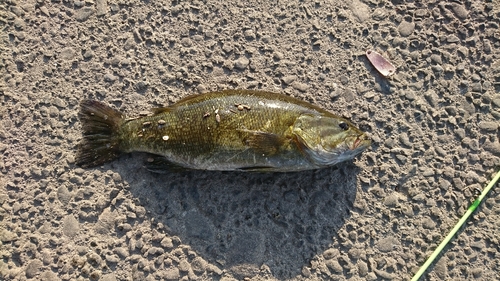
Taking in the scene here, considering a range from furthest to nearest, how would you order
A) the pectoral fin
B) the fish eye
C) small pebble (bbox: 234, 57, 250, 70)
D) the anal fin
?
small pebble (bbox: 234, 57, 250, 70), the anal fin, the fish eye, the pectoral fin

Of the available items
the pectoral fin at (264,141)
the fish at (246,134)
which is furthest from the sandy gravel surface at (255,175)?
the pectoral fin at (264,141)

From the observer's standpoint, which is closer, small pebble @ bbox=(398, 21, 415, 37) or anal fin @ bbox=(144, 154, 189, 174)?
anal fin @ bbox=(144, 154, 189, 174)

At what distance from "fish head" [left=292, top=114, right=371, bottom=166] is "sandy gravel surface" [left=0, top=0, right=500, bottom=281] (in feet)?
1.19

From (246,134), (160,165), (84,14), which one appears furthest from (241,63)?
(84,14)

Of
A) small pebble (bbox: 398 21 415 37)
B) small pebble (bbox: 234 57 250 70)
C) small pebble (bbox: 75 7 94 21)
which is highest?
small pebble (bbox: 398 21 415 37)

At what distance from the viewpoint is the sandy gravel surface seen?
361 cm

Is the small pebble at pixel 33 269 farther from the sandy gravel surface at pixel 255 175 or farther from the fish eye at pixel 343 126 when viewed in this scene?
the fish eye at pixel 343 126

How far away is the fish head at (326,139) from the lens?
129 inches

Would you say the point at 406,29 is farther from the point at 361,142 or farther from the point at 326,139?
the point at 326,139

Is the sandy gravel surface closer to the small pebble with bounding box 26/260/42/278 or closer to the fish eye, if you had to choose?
the small pebble with bounding box 26/260/42/278

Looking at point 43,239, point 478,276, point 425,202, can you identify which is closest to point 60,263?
point 43,239

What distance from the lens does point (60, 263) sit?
3604 mm

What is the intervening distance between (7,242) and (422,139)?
360 centimetres

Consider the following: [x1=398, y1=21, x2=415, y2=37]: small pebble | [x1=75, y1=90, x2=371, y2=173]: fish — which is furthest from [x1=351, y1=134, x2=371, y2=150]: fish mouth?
[x1=398, y1=21, x2=415, y2=37]: small pebble
